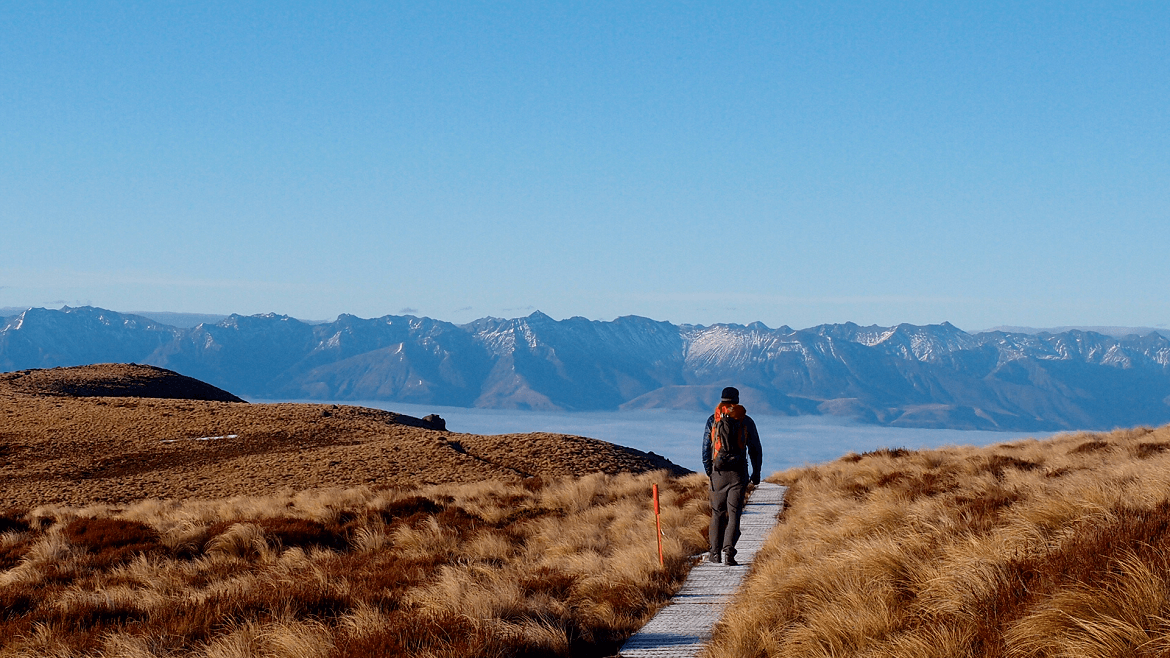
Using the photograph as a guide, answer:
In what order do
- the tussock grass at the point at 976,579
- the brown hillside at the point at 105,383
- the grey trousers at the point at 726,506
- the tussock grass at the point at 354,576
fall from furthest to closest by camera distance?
the brown hillside at the point at 105,383 < the grey trousers at the point at 726,506 < the tussock grass at the point at 354,576 < the tussock grass at the point at 976,579

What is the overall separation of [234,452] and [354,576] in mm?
32167

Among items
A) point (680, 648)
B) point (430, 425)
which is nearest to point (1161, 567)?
point (680, 648)

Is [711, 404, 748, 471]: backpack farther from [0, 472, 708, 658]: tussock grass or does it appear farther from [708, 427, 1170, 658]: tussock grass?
[0, 472, 708, 658]: tussock grass

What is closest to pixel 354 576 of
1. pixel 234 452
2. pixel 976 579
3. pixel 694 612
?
pixel 694 612

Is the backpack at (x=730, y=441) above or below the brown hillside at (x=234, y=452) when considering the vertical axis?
above

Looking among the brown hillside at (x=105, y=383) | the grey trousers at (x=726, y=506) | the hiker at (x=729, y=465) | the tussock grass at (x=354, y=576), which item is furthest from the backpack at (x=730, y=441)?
the brown hillside at (x=105, y=383)

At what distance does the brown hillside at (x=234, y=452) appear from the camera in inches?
1316

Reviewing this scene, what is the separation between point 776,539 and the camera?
12.3 meters

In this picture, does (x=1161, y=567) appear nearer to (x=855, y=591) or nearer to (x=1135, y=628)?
(x=1135, y=628)

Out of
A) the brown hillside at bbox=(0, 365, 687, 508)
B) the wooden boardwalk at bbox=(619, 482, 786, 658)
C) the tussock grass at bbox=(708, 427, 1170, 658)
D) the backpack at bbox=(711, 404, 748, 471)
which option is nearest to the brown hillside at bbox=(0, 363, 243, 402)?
the brown hillside at bbox=(0, 365, 687, 508)

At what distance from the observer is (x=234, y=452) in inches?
1603

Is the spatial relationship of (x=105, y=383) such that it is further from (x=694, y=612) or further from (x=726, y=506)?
(x=694, y=612)

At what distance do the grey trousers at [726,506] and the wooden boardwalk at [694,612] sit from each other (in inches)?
12.0

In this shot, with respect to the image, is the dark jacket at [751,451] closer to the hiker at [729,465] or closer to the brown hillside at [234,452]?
the hiker at [729,465]
